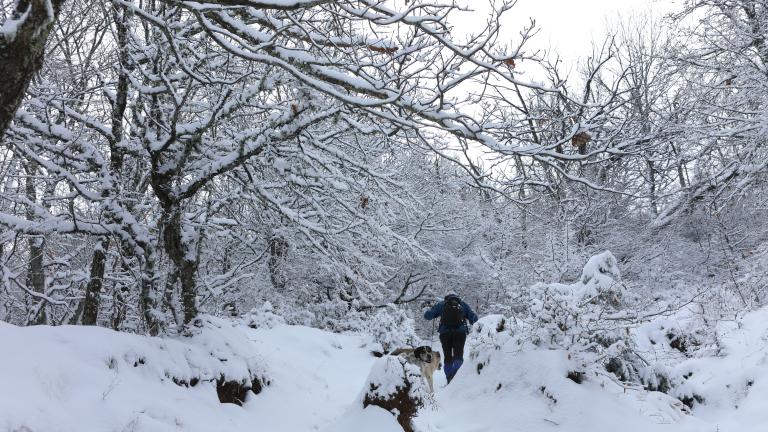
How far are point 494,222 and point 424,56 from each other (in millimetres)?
17848

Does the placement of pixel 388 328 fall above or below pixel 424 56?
below

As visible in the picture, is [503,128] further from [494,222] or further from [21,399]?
[494,222]

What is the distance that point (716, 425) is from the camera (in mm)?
5469

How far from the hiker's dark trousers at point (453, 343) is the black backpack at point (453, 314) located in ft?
0.43

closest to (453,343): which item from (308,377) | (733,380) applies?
(308,377)

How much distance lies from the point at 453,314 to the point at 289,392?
3.00 meters

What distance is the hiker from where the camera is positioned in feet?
28.6

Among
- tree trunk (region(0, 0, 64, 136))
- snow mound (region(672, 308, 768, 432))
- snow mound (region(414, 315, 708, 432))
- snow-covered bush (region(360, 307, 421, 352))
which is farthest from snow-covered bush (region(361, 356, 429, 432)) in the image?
snow-covered bush (region(360, 307, 421, 352))

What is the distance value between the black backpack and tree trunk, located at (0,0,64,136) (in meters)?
7.04

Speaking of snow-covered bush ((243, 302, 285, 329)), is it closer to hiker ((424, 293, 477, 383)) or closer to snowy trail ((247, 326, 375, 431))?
snowy trail ((247, 326, 375, 431))

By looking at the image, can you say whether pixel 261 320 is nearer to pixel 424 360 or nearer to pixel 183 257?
pixel 424 360

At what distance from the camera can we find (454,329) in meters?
8.73

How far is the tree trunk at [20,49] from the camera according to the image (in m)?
2.64

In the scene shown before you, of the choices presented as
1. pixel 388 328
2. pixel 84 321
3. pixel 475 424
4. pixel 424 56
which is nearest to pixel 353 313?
pixel 388 328
